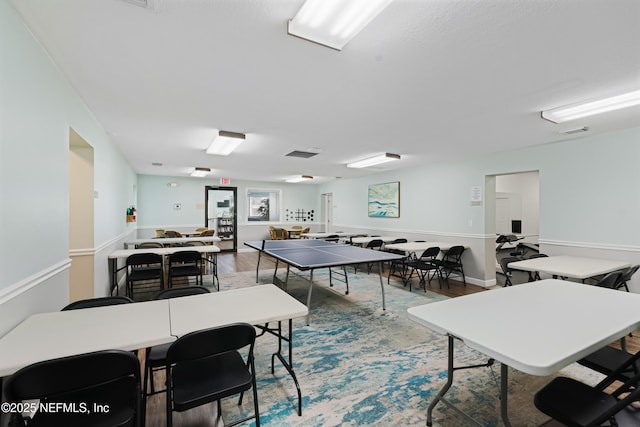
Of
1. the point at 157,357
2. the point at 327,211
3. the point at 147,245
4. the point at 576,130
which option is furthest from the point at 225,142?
the point at 327,211

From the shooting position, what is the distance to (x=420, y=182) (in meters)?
6.58

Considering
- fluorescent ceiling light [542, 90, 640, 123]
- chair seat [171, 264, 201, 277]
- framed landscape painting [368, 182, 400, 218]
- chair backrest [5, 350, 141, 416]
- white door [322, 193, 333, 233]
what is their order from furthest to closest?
white door [322, 193, 333, 233] < framed landscape painting [368, 182, 400, 218] < chair seat [171, 264, 201, 277] < fluorescent ceiling light [542, 90, 640, 123] < chair backrest [5, 350, 141, 416]

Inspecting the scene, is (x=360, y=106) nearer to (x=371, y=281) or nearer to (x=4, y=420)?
(x=4, y=420)

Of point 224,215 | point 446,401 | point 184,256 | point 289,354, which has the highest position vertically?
point 224,215

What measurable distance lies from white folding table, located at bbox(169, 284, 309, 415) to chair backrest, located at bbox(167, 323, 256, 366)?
17 cm

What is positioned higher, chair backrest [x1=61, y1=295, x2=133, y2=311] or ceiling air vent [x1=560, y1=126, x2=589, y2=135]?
ceiling air vent [x1=560, y1=126, x2=589, y2=135]

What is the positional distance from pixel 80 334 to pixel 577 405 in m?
2.61

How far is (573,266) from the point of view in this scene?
3418 mm

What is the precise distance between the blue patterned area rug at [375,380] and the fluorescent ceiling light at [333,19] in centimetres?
247

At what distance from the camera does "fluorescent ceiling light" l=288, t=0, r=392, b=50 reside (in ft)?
4.64

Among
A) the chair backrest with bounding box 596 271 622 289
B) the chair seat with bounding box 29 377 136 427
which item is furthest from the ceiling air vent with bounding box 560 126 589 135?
the chair seat with bounding box 29 377 136 427

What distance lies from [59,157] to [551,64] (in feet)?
12.7

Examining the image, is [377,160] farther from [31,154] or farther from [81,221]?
[31,154]

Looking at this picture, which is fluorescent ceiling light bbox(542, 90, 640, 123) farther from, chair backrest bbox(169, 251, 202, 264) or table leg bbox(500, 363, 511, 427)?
chair backrest bbox(169, 251, 202, 264)
